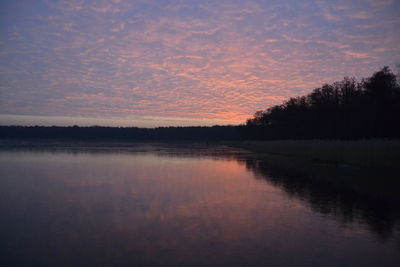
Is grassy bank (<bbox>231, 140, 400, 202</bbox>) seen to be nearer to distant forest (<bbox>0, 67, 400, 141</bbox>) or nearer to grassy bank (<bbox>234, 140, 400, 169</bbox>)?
grassy bank (<bbox>234, 140, 400, 169</bbox>)

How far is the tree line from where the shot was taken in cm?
3756

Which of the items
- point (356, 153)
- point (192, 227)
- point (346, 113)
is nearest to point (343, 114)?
point (346, 113)

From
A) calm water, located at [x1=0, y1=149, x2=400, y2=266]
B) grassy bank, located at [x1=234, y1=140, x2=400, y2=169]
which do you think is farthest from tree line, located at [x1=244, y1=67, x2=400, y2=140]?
calm water, located at [x1=0, y1=149, x2=400, y2=266]

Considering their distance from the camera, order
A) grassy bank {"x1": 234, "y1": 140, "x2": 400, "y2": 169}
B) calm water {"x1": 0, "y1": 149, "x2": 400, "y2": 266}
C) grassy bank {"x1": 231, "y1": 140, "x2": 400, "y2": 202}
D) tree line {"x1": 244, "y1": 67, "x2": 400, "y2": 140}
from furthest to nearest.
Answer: tree line {"x1": 244, "y1": 67, "x2": 400, "y2": 140} < grassy bank {"x1": 234, "y1": 140, "x2": 400, "y2": 169} < grassy bank {"x1": 231, "y1": 140, "x2": 400, "y2": 202} < calm water {"x1": 0, "y1": 149, "x2": 400, "y2": 266}

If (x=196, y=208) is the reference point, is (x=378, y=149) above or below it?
above

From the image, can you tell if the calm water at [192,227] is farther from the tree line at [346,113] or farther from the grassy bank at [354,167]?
the tree line at [346,113]

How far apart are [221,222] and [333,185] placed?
8.73 m

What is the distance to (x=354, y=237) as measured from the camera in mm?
7598

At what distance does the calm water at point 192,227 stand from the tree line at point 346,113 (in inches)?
1117

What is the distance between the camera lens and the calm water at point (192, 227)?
6.34 metres

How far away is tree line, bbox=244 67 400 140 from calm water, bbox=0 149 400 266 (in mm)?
28362

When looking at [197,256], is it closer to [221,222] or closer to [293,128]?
[221,222]

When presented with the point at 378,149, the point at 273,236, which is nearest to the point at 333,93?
the point at 378,149

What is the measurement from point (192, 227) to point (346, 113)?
1734 inches
